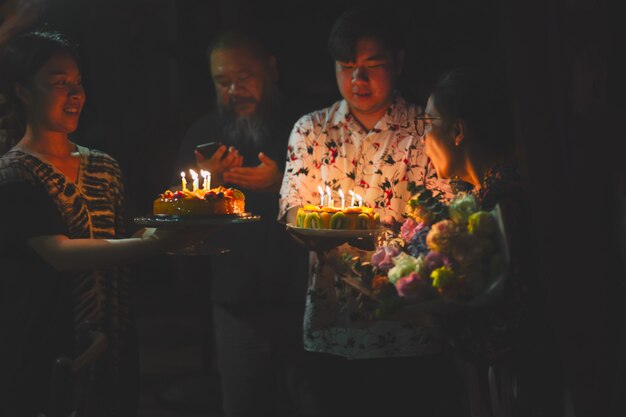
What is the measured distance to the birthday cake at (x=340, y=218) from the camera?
11.0 feet

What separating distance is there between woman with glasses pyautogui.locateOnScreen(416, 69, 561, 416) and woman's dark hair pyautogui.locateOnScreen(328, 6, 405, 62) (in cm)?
73

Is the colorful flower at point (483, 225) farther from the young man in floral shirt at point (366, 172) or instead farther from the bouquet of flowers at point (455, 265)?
the young man in floral shirt at point (366, 172)

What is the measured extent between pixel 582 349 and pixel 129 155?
3.64m

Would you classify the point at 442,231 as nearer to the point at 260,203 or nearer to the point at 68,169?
the point at 68,169

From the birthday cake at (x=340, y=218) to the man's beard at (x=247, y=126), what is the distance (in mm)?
1170

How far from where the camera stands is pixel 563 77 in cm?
336

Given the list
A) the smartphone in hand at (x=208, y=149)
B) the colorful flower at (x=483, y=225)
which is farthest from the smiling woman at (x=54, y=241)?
the colorful flower at (x=483, y=225)

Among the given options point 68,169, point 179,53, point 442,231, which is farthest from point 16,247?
point 179,53

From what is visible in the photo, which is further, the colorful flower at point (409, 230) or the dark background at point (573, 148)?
the dark background at point (573, 148)

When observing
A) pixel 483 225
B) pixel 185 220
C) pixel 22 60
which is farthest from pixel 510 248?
pixel 22 60

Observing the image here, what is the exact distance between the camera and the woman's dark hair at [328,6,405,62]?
12.3 feet

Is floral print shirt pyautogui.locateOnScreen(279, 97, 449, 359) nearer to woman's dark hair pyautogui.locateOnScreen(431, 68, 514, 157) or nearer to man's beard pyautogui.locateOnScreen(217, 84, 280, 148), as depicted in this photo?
man's beard pyautogui.locateOnScreen(217, 84, 280, 148)

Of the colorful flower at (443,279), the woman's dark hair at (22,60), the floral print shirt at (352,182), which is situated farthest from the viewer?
the floral print shirt at (352,182)

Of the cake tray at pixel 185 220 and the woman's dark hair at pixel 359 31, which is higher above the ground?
the woman's dark hair at pixel 359 31
